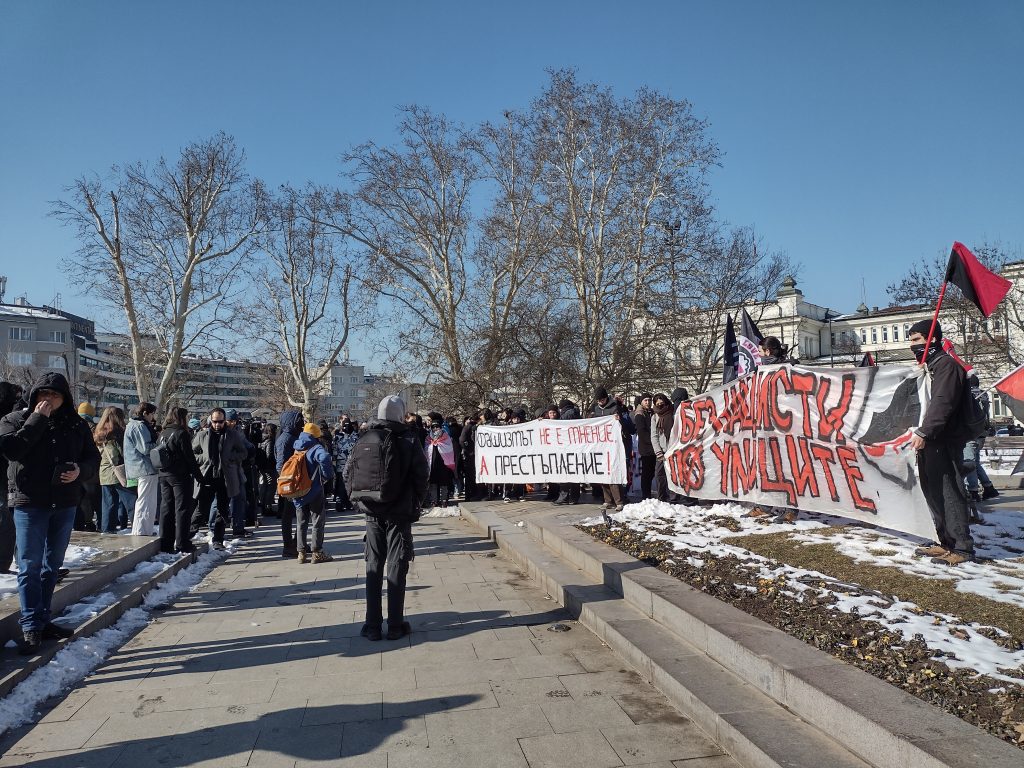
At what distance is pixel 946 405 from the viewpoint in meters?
5.59

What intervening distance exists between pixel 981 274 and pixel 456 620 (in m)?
5.34

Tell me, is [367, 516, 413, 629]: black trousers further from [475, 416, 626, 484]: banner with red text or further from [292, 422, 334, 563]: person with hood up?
[475, 416, 626, 484]: banner with red text

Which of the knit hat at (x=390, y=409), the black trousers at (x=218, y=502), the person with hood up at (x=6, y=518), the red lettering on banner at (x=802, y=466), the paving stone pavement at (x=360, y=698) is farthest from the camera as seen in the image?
the black trousers at (x=218, y=502)

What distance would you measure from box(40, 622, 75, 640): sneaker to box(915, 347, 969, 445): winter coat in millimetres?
6631

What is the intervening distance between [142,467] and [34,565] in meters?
4.60

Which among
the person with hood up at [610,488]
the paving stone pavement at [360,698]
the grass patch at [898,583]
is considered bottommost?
Result: the paving stone pavement at [360,698]

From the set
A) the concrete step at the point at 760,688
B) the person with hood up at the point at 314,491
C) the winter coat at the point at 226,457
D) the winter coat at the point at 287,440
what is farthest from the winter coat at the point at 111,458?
the concrete step at the point at 760,688

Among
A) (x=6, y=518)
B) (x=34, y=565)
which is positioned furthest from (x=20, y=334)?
(x=34, y=565)

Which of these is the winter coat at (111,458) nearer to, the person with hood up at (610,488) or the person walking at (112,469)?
the person walking at (112,469)

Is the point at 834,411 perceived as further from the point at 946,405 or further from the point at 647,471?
the point at 647,471

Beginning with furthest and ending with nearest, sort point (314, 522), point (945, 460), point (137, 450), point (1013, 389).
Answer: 1. point (314, 522)
2. point (137, 450)
3. point (1013, 389)
4. point (945, 460)

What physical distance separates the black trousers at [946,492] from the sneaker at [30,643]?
665 cm

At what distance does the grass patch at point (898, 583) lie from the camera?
420 centimetres

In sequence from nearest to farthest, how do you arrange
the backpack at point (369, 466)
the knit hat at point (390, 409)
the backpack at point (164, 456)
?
the backpack at point (369, 466) < the knit hat at point (390, 409) < the backpack at point (164, 456)
